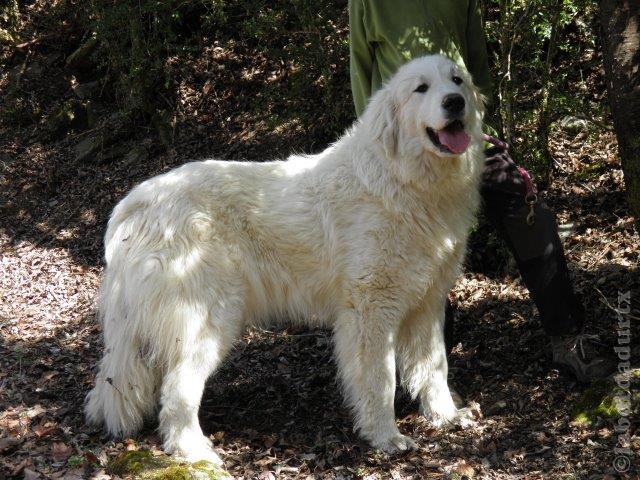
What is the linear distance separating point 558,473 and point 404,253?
1.37 metres

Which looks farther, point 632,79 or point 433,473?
point 632,79

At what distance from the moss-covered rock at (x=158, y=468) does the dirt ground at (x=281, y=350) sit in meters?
0.08

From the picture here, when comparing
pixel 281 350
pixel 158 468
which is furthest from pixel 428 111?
pixel 281 350

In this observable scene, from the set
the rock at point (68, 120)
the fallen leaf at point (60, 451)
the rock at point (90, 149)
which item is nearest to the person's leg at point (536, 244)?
the fallen leaf at point (60, 451)

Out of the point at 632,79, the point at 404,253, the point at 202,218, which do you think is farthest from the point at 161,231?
the point at 632,79

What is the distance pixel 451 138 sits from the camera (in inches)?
154

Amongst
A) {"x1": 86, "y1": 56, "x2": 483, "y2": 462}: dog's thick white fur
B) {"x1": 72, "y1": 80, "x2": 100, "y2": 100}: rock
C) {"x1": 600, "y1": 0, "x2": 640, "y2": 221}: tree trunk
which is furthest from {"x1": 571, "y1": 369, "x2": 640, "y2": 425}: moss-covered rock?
{"x1": 72, "y1": 80, "x2": 100, "y2": 100}: rock

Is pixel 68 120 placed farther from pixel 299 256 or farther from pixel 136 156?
pixel 299 256

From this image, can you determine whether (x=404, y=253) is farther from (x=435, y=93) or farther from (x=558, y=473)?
(x=558, y=473)

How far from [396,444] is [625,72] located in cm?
246

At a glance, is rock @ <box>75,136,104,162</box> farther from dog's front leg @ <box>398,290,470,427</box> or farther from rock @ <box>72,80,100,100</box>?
dog's front leg @ <box>398,290,470,427</box>

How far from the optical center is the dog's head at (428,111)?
3.85 metres

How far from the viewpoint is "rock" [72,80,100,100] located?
9.75 meters

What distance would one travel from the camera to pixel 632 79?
4.07 m
